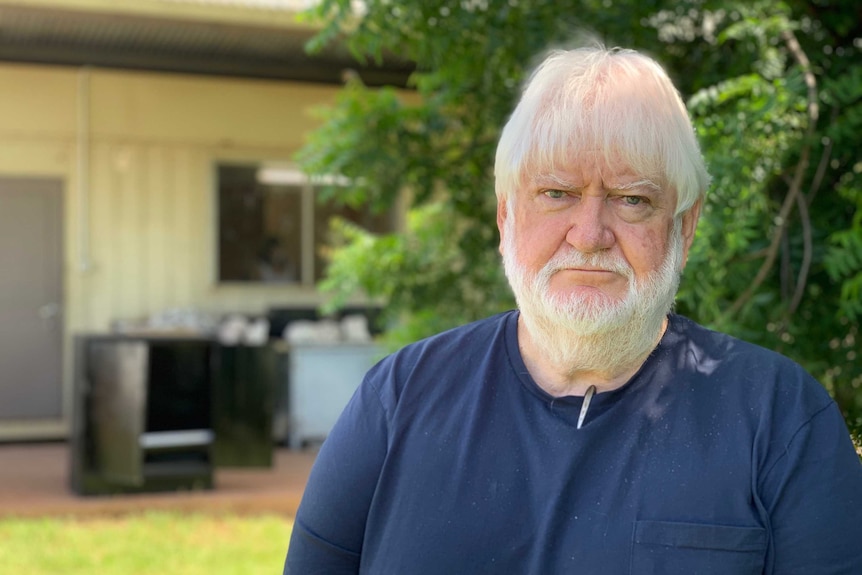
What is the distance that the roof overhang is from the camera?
27.9ft

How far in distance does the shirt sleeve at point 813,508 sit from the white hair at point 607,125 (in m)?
0.46

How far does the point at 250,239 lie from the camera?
37.1ft

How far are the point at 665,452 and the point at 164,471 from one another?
257 inches

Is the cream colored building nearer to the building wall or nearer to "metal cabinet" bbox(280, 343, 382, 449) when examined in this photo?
the building wall

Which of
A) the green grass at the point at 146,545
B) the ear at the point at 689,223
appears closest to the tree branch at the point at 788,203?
the ear at the point at 689,223

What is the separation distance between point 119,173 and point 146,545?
5.37m

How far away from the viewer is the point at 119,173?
10719 millimetres

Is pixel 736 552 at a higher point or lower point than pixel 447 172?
lower

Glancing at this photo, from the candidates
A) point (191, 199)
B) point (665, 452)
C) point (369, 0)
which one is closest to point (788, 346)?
point (665, 452)

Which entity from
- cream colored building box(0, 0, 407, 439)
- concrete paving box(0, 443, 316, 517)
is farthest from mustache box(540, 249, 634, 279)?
cream colored building box(0, 0, 407, 439)

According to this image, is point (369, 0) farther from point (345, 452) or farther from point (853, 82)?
point (345, 452)

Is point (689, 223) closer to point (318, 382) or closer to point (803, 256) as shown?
point (803, 256)

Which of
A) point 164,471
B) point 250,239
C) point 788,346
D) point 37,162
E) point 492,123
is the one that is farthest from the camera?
point 250,239

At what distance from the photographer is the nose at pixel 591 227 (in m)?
1.78
